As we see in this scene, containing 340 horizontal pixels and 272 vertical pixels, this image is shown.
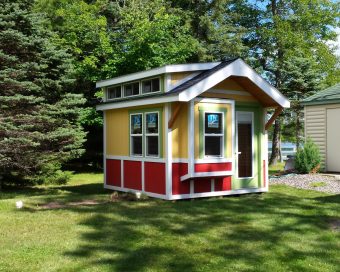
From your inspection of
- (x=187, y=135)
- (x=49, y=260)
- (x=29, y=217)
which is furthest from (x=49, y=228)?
(x=187, y=135)

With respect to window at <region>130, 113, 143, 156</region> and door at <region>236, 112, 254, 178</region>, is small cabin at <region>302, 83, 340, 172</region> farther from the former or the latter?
window at <region>130, 113, 143, 156</region>

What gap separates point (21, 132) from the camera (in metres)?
12.0

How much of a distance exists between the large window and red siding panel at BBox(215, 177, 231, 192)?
5.78 ft

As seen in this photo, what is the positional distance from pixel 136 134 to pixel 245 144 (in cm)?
307

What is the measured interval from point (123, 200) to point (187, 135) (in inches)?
93.1

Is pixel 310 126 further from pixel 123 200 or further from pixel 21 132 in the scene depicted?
pixel 21 132

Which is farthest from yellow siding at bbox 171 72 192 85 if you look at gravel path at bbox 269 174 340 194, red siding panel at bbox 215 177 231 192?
gravel path at bbox 269 174 340 194

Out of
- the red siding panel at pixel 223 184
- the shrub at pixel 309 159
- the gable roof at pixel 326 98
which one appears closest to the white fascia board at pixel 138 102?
the red siding panel at pixel 223 184

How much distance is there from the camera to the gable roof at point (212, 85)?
9625mm

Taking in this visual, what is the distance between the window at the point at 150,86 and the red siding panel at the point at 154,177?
1972mm

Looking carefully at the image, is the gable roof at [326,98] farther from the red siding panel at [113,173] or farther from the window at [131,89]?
the red siding panel at [113,173]

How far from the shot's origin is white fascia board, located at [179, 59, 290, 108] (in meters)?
9.60

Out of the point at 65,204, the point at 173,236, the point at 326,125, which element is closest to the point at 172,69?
the point at 65,204

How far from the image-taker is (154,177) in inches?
418
